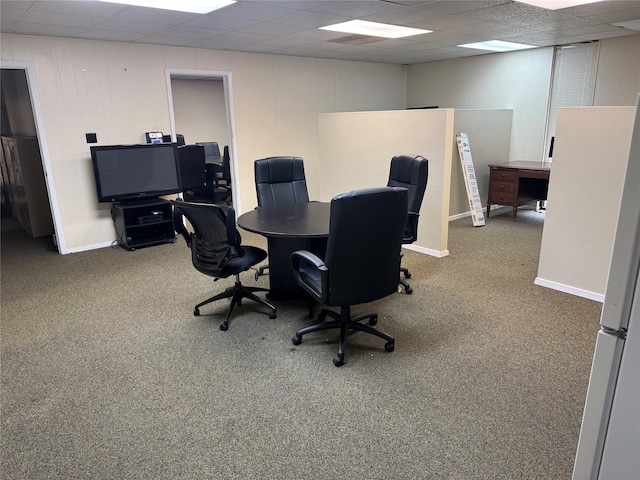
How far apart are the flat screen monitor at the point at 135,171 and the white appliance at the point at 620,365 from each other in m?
5.21

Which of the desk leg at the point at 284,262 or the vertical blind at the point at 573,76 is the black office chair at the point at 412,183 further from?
the vertical blind at the point at 573,76

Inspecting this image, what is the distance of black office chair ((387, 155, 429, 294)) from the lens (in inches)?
146

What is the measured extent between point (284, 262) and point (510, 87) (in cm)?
526

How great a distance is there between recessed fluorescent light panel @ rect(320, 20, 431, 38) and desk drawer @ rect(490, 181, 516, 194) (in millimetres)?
2444

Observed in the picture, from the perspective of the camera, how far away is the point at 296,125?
7109 mm

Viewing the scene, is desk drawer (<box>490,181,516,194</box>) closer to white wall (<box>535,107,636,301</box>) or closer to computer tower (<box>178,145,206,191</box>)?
white wall (<box>535,107,636,301</box>)

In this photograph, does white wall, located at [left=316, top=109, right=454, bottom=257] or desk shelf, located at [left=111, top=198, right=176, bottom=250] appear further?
desk shelf, located at [left=111, top=198, right=176, bottom=250]

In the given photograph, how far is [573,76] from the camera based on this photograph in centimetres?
617

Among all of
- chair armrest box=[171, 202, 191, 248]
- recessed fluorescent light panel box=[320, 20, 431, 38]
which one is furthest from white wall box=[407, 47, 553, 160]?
chair armrest box=[171, 202, 191, 248]

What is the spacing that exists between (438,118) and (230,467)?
3739mm

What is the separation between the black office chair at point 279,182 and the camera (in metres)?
4.11

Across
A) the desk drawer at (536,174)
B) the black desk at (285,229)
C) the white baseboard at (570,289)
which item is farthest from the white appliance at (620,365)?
the desk drawer at (536,174)

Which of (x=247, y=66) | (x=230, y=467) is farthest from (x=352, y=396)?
(x=247, y=66)

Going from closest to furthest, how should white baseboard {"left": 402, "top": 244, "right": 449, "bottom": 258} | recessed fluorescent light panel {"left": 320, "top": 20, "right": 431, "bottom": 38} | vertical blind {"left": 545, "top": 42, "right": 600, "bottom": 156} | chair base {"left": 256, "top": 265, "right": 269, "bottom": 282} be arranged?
chair base {"left": 256, "top": 265, "right": 269, "bottom": 282} → recessed fluorescent light panel {"left": 320, "top": 20, "right": 431, "bottom": 38} → white baseboard {"left": 402, "top": 244, "right": 449, "bottom": 258} → vertical blind {"left": 545, "top": 42, "right": 600, "bottom": 156}
